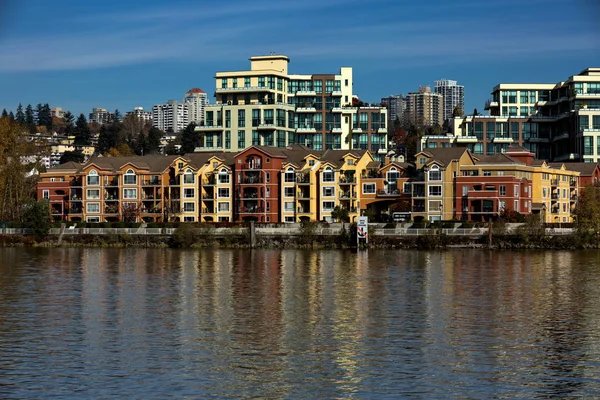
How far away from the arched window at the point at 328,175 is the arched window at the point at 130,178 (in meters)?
23.0

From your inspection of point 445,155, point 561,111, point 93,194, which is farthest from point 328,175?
point 561,111

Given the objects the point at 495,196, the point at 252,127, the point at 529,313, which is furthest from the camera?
the point at 252,127

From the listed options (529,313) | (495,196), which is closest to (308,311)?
(529,313)

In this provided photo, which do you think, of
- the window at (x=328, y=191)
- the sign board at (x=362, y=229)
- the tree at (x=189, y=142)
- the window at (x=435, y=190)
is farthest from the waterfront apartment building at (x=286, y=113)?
the sign board at (x=362, y=229)

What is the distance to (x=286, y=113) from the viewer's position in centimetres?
14700

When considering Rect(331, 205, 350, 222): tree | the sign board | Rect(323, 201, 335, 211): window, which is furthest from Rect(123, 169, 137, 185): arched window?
the sign board

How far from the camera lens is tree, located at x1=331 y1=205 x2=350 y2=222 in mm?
113312

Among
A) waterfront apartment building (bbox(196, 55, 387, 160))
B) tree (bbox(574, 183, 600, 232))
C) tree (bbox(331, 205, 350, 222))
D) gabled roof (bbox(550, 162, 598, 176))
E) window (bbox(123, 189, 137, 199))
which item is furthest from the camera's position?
waterfront apartment building (bbox(196, 55, 387, 160))

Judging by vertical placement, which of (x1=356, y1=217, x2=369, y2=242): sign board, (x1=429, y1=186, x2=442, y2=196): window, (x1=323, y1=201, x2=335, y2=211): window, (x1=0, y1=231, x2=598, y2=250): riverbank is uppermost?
(x1=429, y1=186, x2=442, y2=196): window

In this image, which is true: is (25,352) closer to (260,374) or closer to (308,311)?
(260,374)

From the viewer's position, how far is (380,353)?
37.8m

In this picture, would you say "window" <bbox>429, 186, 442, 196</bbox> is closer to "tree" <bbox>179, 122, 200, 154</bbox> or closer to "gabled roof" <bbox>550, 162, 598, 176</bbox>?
"gabled roof" <bbox>550, 162, 598, 176</bbox>

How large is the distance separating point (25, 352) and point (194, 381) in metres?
8.37

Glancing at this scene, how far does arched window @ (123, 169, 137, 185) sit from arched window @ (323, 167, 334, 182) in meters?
23.0
